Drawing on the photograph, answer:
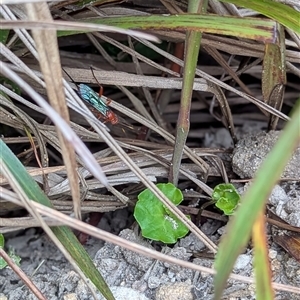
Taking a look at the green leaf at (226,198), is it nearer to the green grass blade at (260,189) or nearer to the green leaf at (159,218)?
the green leaf at (159,218)

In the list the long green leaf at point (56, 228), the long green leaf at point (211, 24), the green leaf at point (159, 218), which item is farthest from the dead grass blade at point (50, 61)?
the green leaf at point (159, 218)

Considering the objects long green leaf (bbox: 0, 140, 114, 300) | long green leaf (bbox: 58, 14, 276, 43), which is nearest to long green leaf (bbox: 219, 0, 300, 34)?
long green leaf (bbox: 58, 14, 276, 43)

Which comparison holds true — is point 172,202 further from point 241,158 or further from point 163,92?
Answer: point 163,92

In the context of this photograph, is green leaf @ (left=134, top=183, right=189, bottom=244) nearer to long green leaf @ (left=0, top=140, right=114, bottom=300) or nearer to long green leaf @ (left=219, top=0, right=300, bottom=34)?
long green leaf @ (left=0, top=140, right=114, bottom=300)

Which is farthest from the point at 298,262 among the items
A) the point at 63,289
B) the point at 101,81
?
the point at 101,81

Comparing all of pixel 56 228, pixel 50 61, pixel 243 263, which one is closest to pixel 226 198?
pixel 243 263

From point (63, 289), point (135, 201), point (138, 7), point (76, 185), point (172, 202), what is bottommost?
point (63, 289)
